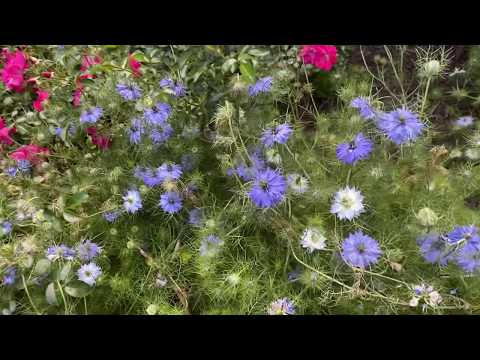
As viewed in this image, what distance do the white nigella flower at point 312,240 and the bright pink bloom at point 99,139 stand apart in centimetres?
70

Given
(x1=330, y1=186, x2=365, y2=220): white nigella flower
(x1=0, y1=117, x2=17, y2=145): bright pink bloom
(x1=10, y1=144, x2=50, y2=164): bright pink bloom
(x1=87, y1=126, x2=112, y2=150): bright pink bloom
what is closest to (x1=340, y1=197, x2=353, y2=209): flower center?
(x1=330, y1=186, x2=365, y2=220): white nigella flower

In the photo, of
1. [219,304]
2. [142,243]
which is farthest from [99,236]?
[219,304]

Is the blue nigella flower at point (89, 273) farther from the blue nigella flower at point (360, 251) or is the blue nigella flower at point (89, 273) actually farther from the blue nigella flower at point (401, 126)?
the blue nigella flower at point (401, 126)

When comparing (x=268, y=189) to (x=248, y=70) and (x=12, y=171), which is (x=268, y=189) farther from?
(x=12, y=171)

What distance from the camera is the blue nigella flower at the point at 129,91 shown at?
4.45ft

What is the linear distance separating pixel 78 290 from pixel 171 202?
315 mm

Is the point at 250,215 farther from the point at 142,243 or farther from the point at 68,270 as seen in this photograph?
the point at 68,270

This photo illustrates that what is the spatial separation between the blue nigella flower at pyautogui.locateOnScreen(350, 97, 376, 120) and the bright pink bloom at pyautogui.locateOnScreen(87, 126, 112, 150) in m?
0.75

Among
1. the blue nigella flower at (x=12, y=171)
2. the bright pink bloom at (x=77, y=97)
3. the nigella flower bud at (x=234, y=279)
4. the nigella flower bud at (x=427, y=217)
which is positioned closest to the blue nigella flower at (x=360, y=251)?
the nigella flower bud at (x=427, y=217)

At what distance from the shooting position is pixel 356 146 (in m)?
1.20

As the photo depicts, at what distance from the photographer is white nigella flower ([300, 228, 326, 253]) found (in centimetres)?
114

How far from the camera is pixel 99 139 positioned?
1.52 m

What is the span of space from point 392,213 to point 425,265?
0.17 metres

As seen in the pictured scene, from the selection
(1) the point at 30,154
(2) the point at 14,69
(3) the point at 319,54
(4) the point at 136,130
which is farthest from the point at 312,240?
(2) the point at 14,69
